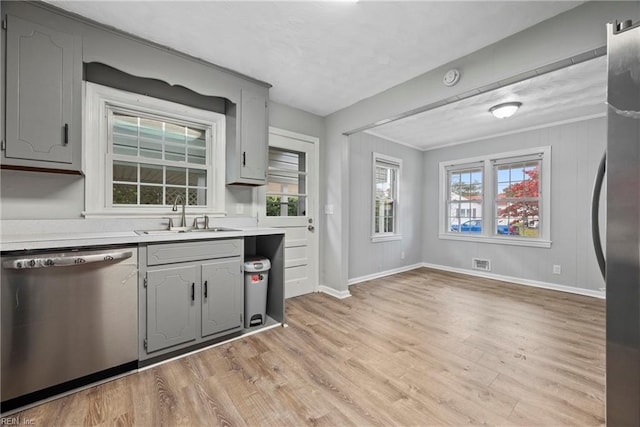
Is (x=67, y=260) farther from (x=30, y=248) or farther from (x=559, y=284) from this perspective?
(x=559, y=284)

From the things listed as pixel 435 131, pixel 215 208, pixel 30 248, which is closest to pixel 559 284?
pixel 435 131

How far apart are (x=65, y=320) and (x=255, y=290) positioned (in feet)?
4.36

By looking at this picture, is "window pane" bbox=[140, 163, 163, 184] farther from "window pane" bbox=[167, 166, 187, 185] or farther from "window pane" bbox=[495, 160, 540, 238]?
"window pane" bbox=[495, 160, 540, 238]

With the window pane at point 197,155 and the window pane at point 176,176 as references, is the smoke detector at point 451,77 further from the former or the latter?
the window pane at point 176,176

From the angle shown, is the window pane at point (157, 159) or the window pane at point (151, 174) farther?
the window pane at point (151, 174)

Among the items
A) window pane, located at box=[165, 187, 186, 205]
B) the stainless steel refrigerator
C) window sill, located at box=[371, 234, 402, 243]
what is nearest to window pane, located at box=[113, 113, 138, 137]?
window pane, located at box=[165, 187, 186, 205]

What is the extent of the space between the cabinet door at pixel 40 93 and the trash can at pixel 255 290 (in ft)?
5.22

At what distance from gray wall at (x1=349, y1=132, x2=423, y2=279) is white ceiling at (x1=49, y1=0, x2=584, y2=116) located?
5.81ft

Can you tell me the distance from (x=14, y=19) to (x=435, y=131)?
4829mm

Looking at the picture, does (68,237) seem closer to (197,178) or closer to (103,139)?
(103,139)

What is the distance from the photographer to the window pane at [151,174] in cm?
255

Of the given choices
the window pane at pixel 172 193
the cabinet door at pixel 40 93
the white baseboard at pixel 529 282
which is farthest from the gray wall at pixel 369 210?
the cabinet door at pixel 40 93

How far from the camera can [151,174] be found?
8.52 ft

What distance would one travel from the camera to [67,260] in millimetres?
1592
